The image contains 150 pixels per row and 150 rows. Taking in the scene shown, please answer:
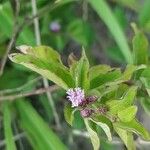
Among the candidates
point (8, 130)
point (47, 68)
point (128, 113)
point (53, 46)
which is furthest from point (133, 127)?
point (53, 46)

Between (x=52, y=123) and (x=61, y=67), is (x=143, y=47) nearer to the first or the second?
(x=61, y=67)

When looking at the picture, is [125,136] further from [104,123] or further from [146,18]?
[146,18]

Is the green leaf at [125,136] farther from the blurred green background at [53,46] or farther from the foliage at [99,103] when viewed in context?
the blurred green background at [53,46]

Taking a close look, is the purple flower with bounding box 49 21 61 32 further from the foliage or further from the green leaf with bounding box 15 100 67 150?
the foliage

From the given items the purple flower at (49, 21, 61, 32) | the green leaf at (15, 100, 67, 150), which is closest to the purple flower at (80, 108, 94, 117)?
the green leaf at (15, 100, 67, 150)

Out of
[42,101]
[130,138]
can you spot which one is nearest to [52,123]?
[42,101]

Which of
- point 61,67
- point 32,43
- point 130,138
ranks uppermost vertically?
point 32,43
